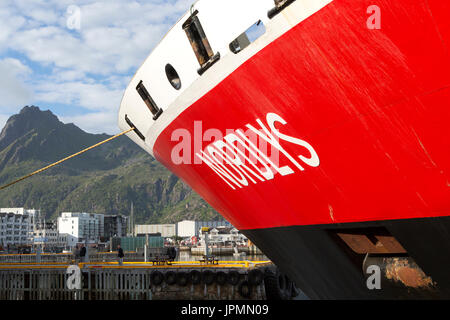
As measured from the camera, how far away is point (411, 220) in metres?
5.91

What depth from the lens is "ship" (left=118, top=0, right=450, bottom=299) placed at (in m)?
5.05

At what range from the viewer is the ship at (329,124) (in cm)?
505

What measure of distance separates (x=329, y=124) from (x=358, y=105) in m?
0.58

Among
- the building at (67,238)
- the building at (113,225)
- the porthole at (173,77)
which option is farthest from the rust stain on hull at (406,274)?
the building at (113,225)

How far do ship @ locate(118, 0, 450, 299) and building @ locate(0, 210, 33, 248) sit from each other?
133030mm

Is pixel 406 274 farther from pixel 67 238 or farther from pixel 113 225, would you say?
pixel 113 225

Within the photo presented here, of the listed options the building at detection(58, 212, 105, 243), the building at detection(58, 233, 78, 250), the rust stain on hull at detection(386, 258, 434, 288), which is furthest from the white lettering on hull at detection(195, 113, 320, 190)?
the building at detection(58, 212, 105, 243)

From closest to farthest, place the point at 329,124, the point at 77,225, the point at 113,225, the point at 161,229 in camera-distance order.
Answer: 1. the point at 329,124
2. the point at 77,225
3. the point at 161,229
4. the point at 113,225

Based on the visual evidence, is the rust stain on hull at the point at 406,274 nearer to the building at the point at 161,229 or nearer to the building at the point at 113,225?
the building at the point at 161,229

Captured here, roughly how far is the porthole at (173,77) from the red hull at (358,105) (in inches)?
32.5

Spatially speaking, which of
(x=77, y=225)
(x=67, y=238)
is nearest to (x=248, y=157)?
(x=67, y=238)

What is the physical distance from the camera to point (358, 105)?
18.4 feet

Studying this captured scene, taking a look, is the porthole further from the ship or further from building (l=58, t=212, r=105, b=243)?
building (l=58, t=212, r=105, b=243)
